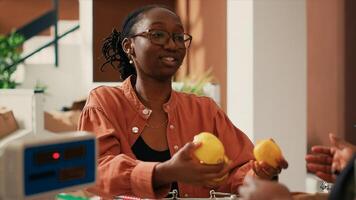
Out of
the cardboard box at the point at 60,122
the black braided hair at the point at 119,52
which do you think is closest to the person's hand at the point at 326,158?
the black braided hair at the point at 119,52

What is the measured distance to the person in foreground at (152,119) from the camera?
107 centimetres

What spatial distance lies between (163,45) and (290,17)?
2281 millimetres

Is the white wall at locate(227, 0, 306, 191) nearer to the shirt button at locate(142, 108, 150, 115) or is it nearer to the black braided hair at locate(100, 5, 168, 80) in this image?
the black braided hair at locate(100, 5, 168, 80)

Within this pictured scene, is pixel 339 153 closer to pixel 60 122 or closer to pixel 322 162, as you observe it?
pixel 322 162

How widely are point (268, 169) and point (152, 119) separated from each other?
34 centimetres

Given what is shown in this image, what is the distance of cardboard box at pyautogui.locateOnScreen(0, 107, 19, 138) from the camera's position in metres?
3.73

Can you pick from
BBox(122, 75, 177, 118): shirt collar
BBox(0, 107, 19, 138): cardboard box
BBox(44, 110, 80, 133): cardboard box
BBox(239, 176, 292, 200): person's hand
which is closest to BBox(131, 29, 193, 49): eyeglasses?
BBox(122, 75, 177, 118): shirt collar

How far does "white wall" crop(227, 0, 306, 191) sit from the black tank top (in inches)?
85.2

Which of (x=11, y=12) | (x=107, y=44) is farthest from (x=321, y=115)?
(x=11, y=12)

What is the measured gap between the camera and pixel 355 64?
8.98 feet

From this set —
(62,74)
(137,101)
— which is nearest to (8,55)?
(62,74)

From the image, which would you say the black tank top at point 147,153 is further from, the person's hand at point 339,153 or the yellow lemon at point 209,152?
the person's hand at point 339,153

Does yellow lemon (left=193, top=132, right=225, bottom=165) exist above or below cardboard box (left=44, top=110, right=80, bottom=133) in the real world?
above

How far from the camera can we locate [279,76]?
335cm
